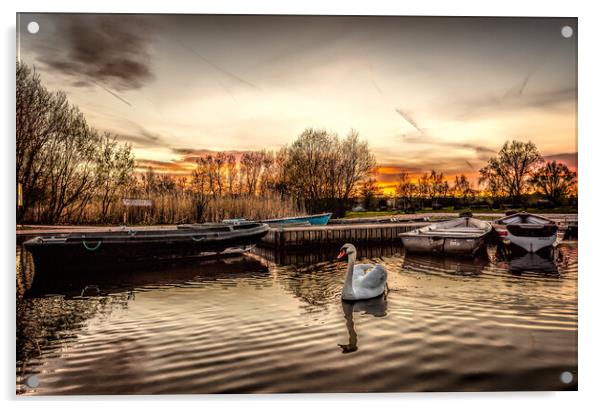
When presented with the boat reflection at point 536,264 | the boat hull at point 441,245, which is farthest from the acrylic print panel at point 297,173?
the boat hull at point 441,245

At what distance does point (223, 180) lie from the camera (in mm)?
4195

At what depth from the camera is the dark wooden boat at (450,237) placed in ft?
16.0

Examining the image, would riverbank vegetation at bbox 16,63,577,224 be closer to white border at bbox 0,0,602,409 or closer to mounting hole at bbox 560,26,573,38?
white border at bbox 0,0,602,409

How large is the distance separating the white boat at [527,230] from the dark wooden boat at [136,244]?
285cm

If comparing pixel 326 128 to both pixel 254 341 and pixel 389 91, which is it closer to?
pixel 389 91

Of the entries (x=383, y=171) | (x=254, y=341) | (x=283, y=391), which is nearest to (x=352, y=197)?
(x=383, y=171)

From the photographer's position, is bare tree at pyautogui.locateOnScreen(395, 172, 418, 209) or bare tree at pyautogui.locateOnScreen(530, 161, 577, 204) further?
bare tree at pyautogui.locateOnScreen(395, 172, 418, 209)

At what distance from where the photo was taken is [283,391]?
284cm

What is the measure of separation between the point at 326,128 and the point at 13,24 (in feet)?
8.87

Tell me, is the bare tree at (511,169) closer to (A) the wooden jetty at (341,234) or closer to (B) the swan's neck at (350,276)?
(A) the wooden jetty at (341,234)

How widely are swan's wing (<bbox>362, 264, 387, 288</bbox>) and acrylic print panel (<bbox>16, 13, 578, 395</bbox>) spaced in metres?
0.02

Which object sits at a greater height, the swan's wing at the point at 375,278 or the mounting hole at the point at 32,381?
the swan's wing at the point at 375,278

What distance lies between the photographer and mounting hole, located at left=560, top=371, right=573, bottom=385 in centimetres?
317

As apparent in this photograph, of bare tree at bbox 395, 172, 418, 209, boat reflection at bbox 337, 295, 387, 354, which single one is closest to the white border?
boat reflection at bbox 337, 295, 387, 354
